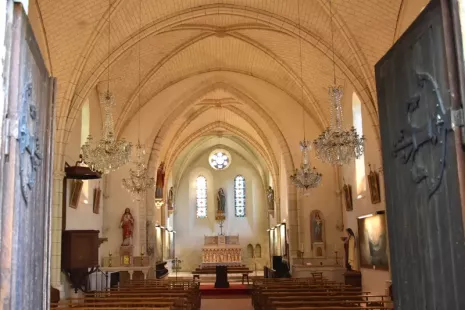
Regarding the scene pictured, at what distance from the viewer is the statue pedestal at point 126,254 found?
2195cm

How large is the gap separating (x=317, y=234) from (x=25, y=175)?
2004 centimetres

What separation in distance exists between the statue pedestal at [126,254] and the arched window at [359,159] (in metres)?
9.27

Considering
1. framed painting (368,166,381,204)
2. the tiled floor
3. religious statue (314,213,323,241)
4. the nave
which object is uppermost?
framed painting (368,166,381,204)

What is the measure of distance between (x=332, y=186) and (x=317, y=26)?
840cm

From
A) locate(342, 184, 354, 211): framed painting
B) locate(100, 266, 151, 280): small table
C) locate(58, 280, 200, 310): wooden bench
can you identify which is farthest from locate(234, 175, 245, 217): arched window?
locate(58, 280, 200, 310): wooden bench

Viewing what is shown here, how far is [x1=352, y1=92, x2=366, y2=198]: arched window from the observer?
18.9 meters

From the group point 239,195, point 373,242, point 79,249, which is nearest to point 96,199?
point 79,249

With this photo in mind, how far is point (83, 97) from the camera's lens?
1602cm

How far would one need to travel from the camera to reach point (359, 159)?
1933cm

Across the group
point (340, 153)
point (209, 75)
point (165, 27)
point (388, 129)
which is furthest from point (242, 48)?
point (388, 129)

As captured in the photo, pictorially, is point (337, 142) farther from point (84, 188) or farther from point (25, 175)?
point (84, 188)

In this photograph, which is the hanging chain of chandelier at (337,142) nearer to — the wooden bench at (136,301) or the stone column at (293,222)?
the wooden bench at (136,301)

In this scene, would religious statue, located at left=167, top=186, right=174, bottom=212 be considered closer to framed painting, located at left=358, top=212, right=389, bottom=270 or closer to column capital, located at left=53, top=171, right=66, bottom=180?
framed painting, located at left=358, top=212, right=389, bottom=270

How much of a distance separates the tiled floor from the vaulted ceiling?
284 inches
